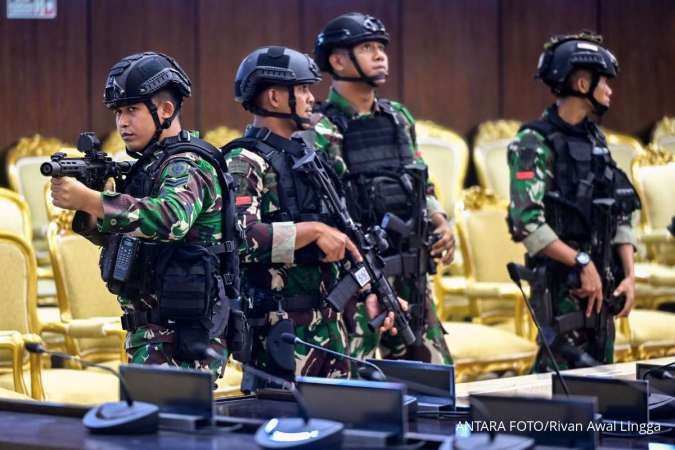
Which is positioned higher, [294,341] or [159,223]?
[159,223]

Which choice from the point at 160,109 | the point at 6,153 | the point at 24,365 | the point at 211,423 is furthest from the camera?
the point at 6,153

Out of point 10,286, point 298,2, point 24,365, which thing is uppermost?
point 298,2

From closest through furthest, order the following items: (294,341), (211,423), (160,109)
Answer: (211,423), (294,341), (160,109)

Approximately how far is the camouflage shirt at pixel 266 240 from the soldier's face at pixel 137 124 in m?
0.45

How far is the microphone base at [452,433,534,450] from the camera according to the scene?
6.52 ft

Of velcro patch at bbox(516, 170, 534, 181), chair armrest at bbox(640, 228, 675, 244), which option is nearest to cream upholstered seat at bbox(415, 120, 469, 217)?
chair armrest at bbox(640, 228, 675, 244)

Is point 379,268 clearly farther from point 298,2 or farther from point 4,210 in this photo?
point 298,2

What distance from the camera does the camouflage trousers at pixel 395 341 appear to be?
428 cm

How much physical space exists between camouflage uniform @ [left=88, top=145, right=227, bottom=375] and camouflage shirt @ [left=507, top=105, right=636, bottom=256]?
1552 mm

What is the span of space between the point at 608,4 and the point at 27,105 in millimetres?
3759

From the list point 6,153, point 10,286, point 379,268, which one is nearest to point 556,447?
point 379,268

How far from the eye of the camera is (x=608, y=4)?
28.2ft

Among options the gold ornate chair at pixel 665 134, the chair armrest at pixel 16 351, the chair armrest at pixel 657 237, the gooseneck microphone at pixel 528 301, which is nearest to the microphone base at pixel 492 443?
the gooseneck microphone at pixel 528 301

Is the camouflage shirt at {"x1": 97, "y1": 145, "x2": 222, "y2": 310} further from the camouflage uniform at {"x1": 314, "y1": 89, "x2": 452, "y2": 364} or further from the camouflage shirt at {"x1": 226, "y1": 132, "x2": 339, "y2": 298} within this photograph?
the camouflage uniform at {"x1": 314, "y1": 89, "x2": 452, "y2": 364}
